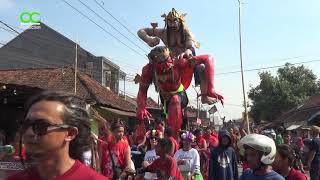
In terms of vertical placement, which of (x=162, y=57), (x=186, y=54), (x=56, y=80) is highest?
(x=56, y=80)

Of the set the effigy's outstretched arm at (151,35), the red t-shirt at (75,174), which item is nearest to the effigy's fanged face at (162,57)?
the effigy's outstretched arm at (151,35)

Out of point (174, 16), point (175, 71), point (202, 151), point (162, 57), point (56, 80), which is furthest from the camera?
point (56, 80)

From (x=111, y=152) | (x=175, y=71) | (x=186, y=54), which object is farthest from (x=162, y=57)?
(x=111, y=152)

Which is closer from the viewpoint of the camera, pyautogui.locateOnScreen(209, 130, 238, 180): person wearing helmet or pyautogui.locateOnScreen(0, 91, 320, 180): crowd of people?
pyautogui.locateOnScreen(0, 91, 320, 180): crowd of people

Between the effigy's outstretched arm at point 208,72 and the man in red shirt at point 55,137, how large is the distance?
7.40 m

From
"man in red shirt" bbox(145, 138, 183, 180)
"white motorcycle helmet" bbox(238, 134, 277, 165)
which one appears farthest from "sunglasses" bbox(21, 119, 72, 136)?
"man in red shirt" bbox(145, 138, 183, 180)

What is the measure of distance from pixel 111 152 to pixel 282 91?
5220cm

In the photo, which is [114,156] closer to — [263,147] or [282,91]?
[263,147]

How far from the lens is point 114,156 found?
23.4 feet

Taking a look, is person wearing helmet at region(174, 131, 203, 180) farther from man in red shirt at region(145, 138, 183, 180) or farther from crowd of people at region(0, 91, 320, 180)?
man in red shirt at region(145, 138, 183, 180)

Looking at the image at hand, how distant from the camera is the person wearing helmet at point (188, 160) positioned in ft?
27.6

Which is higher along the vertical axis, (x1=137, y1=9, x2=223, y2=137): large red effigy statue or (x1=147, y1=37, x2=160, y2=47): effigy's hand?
(x1=147, y1=37, x2=160, y2=47): effigy's hand

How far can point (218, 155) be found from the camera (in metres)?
8.11

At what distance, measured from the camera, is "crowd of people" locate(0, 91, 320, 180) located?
2469 millimetres
